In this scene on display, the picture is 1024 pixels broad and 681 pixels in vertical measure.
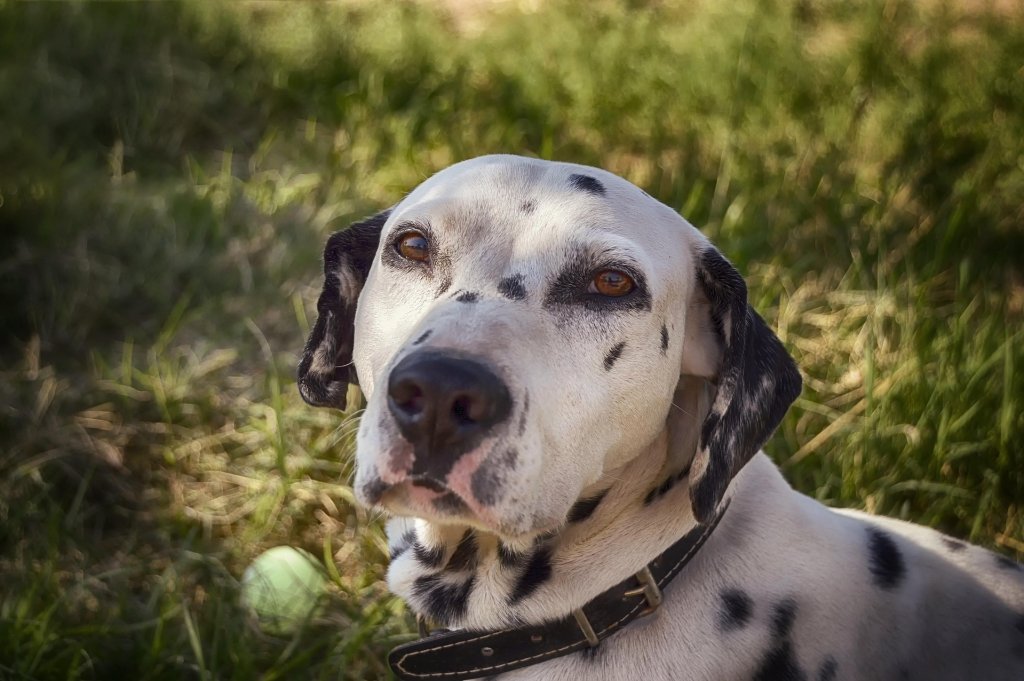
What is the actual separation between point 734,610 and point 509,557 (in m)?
0.55

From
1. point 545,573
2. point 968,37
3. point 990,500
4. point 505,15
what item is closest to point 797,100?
point 968,37

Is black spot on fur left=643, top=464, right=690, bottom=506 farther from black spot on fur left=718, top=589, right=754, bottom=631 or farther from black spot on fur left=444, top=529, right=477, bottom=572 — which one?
black spot on fur left=444, top=529, right=477, bottom=572

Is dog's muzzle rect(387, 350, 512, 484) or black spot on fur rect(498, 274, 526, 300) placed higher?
black spot on fur rect(498, 274, 526, 300)

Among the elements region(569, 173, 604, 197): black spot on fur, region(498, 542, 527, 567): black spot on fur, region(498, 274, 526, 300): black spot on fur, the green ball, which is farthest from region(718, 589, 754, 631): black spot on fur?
the green ball

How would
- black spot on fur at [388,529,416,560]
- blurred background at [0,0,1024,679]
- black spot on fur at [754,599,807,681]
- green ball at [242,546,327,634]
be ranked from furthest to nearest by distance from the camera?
1. blurred background at [0,0,1024,679]
2. green ball at [242,546,327,634]
3. black spot on fur at [388,529,416,560]
4. black spot on fur at [754,599,807,681]

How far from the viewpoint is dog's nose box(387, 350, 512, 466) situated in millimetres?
1955

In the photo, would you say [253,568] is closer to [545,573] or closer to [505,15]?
[545,573]

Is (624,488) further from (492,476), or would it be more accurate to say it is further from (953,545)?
(953,545)

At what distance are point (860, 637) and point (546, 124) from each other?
4076mm

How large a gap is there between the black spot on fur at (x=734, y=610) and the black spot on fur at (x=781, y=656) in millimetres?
72

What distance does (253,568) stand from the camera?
3605 mm

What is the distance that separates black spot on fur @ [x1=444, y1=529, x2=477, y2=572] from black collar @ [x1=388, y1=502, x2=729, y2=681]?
16 centimetres

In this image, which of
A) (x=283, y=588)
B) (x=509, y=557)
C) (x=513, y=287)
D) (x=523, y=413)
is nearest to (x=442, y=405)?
(x=523, y=413)

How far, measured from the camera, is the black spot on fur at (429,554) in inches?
98.8
